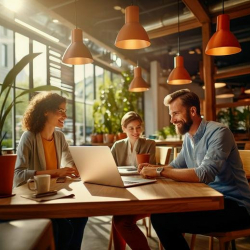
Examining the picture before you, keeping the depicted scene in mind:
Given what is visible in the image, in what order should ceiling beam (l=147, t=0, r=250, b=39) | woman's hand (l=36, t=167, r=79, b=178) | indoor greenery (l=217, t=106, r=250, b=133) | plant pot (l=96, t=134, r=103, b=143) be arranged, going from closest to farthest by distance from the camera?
woman's hand (l=36, t=167, r=79, b=178), ceiling beam (l=147, t=0, r=250, b=39), indoor greenery (l=217, t=106, r=250, b=133), plant pot (l=96, t=134, r=103, b=143)

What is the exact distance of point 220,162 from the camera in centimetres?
168

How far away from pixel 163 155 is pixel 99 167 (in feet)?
4.21

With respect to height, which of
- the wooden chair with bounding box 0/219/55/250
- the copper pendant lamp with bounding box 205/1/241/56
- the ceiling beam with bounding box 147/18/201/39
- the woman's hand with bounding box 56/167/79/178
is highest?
the ceiling beam with bounding box 147/18/201/39

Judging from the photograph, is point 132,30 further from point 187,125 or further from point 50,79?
point 50,79

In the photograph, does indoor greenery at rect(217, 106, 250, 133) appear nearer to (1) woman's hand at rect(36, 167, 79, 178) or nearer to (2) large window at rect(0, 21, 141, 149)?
(2) large window at rect(0, 21, 141, 149)

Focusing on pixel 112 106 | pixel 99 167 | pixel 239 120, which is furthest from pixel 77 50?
pixel 239 120

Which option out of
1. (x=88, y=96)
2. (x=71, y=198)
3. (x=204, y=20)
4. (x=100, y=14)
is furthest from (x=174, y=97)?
(x=88, y=96)

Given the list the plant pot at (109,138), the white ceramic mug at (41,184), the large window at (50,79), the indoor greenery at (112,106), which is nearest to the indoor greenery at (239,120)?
the indoor greenery at (112,106)

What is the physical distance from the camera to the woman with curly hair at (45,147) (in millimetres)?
2009

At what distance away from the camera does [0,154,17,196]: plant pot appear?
1.39 m

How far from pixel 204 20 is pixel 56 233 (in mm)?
4093

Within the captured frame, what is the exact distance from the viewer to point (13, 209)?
1229 mm

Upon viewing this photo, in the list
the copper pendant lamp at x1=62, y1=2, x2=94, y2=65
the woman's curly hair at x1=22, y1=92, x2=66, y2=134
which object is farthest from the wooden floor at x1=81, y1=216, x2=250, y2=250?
the copper pendant lamp at x1=62, y1=2, x2=94, y2=65

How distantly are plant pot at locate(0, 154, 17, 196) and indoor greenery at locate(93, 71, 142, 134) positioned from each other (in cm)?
493
